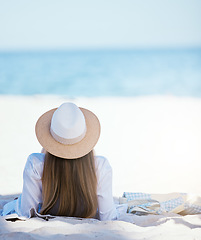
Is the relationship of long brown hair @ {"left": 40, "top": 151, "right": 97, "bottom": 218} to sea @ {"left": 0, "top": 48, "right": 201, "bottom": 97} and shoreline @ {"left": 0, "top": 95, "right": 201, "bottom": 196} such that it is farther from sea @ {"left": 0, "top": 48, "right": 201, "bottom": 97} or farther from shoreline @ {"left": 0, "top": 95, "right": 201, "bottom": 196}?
sea @ {"left": 0, "top": 48, "right": 201, "bottom": 97}

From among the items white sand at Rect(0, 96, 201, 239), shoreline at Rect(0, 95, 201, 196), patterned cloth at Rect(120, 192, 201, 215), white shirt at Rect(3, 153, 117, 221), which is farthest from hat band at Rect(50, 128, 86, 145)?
shoreline at Rect(0, 95, 201, 196)

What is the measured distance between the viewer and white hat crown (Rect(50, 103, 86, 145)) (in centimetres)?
191

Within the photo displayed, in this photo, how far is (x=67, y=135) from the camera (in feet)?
6.26

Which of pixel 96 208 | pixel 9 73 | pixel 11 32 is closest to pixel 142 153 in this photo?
pixel 96 208

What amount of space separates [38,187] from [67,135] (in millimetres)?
359

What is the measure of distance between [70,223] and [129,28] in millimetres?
22294

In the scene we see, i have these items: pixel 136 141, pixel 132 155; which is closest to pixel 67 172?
pixel 132 155

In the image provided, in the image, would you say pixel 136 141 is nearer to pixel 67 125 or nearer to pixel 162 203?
pixel 162 203

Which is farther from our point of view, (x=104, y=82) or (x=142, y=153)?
(x=104, y=82)

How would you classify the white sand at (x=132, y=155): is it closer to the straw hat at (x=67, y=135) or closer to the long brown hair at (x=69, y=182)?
the long brown hair at (x=69, y=182)

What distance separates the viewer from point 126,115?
20.2 feet

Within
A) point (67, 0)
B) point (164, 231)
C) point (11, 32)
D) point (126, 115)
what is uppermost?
point (67, 0)

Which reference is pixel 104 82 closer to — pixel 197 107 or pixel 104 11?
pixel 197 107

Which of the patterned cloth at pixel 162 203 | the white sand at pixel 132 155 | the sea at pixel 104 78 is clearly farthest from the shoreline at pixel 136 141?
the sea at pixel 104 78
